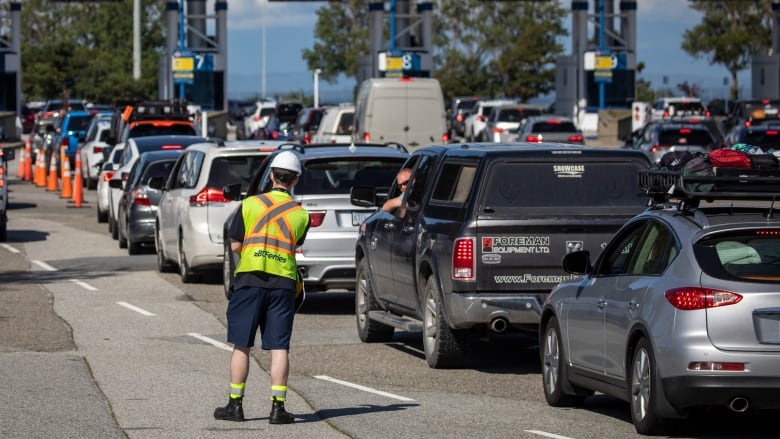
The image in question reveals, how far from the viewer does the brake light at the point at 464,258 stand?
12.2 metres

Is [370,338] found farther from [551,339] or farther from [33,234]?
[33,234]

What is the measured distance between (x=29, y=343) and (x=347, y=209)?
350 centimetres

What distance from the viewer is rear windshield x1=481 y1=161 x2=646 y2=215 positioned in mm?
12492

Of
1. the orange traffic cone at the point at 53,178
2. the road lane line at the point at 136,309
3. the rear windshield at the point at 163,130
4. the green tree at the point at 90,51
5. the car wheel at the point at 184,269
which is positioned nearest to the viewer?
the road lane line at the point at 136,309

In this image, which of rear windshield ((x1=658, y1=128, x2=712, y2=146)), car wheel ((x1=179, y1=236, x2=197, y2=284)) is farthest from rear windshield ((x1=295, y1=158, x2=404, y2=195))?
rear windshield ((x1=658, y1=128, x2=712, y2=146))

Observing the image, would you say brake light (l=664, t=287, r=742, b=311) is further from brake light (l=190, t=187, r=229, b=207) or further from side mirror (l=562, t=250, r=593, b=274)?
brake light (l=190, t=187, r=229, b=207)

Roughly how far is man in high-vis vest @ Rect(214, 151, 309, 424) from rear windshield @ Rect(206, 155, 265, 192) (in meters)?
8.78

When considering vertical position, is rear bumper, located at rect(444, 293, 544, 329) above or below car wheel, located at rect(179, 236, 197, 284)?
above

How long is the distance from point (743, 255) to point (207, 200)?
1059 cm

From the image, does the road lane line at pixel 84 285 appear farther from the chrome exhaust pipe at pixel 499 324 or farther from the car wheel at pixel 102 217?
the car wheel at pixel 102 217

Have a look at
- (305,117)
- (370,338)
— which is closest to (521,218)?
(370,338)

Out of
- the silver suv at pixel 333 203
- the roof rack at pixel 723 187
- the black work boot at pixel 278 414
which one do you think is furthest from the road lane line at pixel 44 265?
the roof rack at pixel 723 187

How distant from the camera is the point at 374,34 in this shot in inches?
2687

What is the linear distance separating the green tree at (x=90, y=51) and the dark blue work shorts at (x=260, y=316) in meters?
71.4
